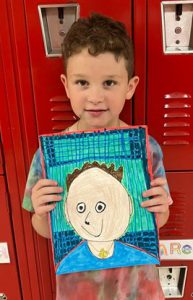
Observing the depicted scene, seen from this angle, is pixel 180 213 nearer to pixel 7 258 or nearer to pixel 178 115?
pixel 178 115

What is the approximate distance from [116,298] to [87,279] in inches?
5.2

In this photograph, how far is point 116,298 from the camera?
4.51 feet

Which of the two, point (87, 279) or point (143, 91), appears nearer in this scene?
point (87, 279)

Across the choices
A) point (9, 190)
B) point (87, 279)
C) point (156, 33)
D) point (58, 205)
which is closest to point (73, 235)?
point (58, 205)

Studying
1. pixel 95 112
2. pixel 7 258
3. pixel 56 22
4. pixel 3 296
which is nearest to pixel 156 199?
pixel 95 112

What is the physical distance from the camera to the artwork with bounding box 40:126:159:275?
1.22m

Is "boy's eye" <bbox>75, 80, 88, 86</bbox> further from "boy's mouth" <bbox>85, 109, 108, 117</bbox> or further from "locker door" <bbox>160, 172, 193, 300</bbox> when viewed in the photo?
"locker door" <bbox>160, 172, 193, 300</bbox>

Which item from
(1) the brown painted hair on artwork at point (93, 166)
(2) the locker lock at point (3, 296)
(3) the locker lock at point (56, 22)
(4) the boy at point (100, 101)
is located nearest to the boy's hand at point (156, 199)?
(4) the boy at point (100, 101)

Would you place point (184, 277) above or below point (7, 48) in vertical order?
below

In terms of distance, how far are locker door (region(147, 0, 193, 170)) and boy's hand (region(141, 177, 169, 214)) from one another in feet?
1.18

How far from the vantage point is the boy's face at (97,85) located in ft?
Result: 3.88

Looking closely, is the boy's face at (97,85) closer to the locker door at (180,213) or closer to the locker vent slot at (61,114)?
the locker vent slot at (61,114)

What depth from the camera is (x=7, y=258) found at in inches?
68.9

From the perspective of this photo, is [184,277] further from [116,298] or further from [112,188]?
[112,188]
